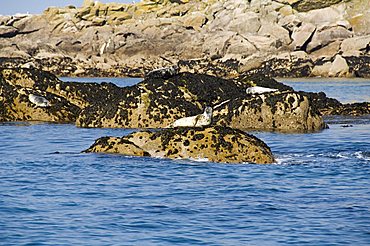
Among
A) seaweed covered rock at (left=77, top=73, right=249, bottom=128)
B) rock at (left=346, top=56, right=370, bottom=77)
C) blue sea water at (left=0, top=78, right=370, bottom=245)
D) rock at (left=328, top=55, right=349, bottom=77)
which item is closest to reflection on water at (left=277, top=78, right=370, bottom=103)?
rock at (left=328, top=55, right=349, bottom=77)

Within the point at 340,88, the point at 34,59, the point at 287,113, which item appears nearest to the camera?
the point at 287,113

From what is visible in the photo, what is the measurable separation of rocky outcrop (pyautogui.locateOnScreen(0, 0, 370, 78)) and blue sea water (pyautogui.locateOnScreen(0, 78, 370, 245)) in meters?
42.9

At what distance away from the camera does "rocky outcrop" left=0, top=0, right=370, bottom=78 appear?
210ft

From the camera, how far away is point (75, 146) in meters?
17.1

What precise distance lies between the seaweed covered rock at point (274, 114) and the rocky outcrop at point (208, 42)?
116 ft

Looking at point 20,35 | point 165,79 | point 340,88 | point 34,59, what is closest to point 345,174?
point 165,79

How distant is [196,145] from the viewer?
47.0ft

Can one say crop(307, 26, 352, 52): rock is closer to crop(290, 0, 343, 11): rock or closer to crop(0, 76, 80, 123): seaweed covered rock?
crop(290, 0, 343, 11): rock

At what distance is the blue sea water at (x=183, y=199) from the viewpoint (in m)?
8.89

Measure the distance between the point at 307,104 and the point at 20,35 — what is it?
75880 millimetres

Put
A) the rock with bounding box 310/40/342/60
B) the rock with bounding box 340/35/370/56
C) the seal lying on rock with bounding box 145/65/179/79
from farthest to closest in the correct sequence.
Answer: the rock with bounding box 310/40/342/60 < the rock with bounding box 340/35/370/56 < the seal lying on rock with bounding box 145/65/179/79

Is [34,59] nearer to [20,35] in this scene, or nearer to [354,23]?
[20,35]

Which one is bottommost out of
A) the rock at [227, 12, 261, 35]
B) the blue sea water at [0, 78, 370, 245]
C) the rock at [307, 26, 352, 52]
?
the blue sea water at [0, 78, 370, 245]

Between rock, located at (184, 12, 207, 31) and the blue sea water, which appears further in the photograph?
rock, located at (184, 12, 207, 31)
